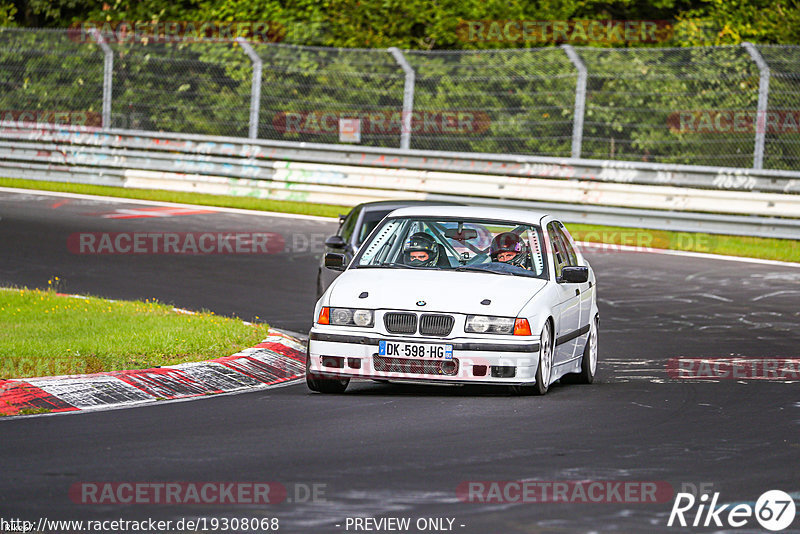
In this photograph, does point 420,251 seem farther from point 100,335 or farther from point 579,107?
point 579,107

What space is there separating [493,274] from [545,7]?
20776 millimetres

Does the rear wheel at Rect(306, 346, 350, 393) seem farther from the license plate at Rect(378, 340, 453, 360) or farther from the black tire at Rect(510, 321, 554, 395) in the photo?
the black tire at Rect(510, 321, 554, 395)

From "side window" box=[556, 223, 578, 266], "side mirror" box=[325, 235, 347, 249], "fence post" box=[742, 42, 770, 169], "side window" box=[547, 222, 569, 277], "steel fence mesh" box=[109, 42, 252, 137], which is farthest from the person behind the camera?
"steel fence mesh" box=[109, 42, 252, 137]

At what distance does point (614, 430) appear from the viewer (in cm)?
865

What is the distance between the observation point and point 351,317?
32.7 ft

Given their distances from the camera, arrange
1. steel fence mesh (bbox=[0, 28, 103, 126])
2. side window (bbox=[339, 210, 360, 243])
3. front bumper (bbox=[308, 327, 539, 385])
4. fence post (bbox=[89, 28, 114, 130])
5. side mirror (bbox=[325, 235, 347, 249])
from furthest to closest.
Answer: steel fence mesh (bbox=[0, 28, 103, 126])
fence post (bbox=[89, 28, 114, 130])
side window (bbox=[339, 210, 360, 243])
side mirror (bbox=[325, 235, 347, 249])
front bumper (bbox=[308, 327, 539, 385])

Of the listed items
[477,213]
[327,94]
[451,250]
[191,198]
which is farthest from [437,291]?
[191,198]

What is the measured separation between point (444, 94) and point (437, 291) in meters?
15.4

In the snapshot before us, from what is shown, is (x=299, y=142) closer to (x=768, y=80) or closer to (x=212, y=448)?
(x=768, y=80)

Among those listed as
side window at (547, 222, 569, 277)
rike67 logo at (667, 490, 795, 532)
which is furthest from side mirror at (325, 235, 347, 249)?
rike67 logo at (667, 490, 795, 532)

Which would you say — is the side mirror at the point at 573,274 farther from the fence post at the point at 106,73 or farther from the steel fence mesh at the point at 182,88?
the fence post at the point at 106,73

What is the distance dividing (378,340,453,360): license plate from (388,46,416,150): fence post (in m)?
15.2

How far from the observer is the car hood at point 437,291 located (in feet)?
32.3

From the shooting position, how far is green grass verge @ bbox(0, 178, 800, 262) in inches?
840
